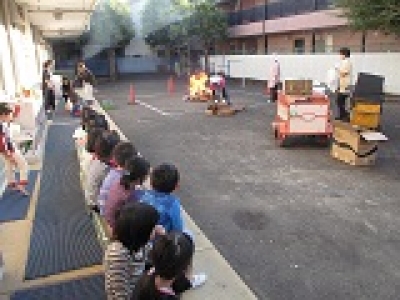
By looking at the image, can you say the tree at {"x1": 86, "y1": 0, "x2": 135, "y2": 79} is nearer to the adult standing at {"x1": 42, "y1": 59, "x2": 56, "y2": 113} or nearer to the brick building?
the brick building

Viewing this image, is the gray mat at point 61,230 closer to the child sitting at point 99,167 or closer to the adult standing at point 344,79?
the child sitting at point 99,167

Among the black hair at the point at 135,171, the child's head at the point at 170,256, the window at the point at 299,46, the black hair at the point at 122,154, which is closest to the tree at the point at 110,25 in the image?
the window at the point at 299,46

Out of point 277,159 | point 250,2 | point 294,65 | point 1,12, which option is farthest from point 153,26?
point 277,159

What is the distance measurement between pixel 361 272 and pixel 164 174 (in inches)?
Answer: 93.0

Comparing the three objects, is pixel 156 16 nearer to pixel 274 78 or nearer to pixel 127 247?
pixel 274 78

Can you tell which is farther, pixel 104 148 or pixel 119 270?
pixel 104 148

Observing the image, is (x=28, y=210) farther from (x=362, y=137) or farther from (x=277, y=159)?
(x=362, y=137)

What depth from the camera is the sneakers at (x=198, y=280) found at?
382 centimetres

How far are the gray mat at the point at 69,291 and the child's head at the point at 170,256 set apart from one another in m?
1.74

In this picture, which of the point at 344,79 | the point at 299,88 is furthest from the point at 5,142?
the point at 344,79

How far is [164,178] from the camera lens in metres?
3.37

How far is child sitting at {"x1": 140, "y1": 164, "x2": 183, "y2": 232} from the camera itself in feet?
11.1

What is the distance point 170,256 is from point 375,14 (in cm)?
1626

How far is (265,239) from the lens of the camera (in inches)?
197
